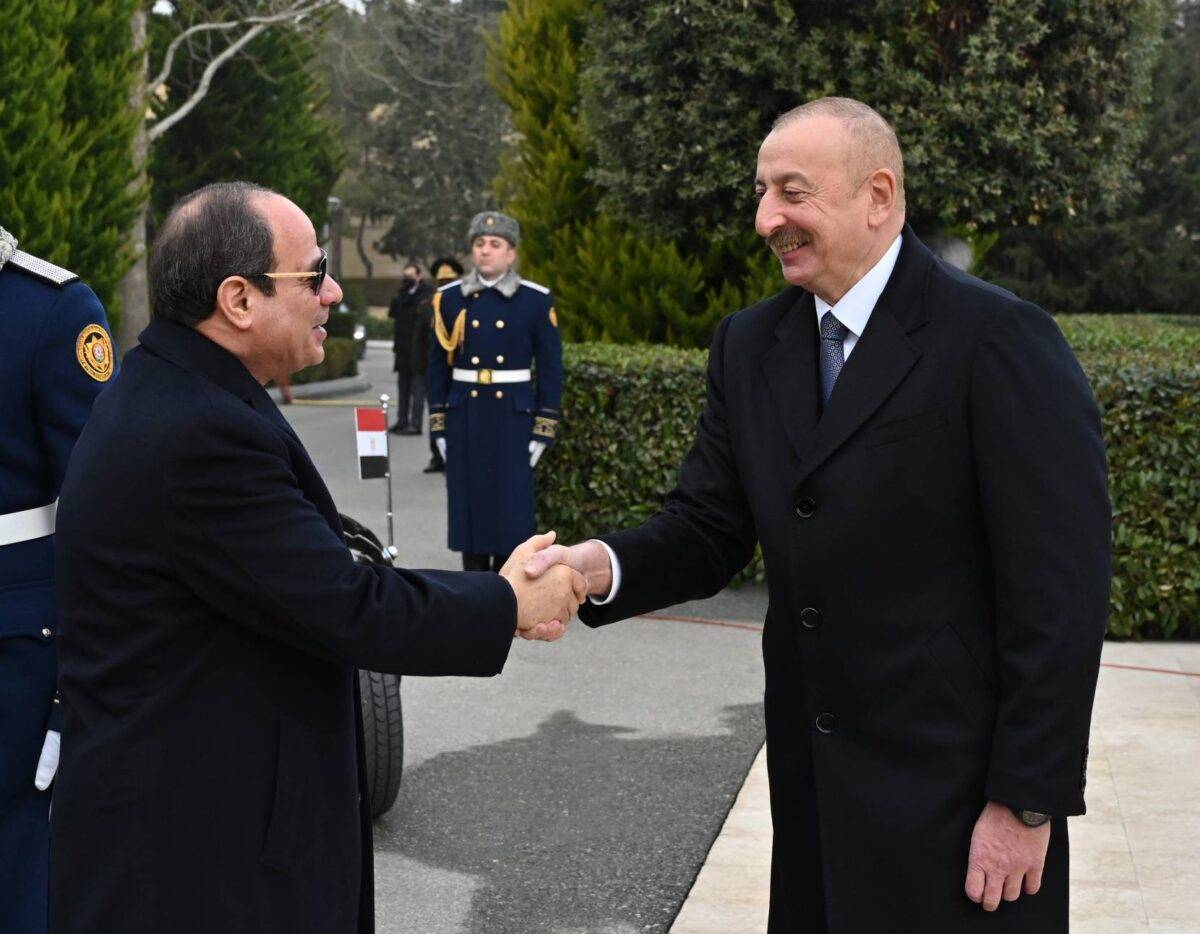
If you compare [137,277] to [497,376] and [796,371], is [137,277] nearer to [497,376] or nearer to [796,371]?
[497,376]

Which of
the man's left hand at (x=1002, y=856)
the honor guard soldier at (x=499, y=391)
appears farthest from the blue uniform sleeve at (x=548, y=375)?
the man's left hand at (x=1002, y=856)

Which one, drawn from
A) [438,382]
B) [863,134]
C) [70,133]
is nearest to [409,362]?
[70,133]

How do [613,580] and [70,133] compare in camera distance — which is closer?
[613,580]

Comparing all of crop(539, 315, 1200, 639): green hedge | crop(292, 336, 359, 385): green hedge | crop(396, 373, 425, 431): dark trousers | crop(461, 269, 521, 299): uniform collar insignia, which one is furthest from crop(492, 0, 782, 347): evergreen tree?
crop(292, 336, 359, 385): green hedge

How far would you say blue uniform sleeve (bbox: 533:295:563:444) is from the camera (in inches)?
332

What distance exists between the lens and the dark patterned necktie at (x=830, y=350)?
278 centimetres

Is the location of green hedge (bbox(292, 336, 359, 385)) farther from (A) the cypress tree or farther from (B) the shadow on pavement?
(B) the shadow on pavement

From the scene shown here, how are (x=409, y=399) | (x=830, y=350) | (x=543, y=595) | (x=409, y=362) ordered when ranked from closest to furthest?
(x=830, y=350) → (x=543, y=595) → (x=409, y=362) → (x=409, y=399)

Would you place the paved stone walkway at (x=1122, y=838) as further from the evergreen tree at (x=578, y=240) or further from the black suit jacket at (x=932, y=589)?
the evergreen tree at (x=578, y=240)

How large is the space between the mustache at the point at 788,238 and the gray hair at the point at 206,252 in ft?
2.84

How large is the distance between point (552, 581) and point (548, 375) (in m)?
5.37

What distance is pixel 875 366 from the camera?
2650 millimetres

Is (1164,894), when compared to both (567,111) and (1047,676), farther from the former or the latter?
(567,111)

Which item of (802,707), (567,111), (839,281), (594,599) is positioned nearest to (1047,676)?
(802,707)
